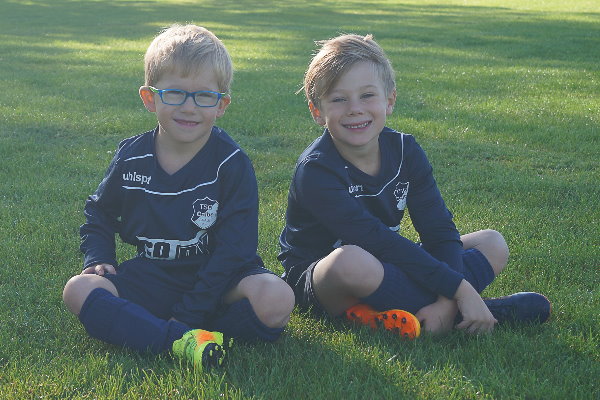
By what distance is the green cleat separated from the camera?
2.99 metres

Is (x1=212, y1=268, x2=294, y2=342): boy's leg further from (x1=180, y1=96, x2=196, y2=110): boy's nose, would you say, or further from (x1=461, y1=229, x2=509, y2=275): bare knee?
(x1=461, y1=229, x2=509, y2=275): bare knee

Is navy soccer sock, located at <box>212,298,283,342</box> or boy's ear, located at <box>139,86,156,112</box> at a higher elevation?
boy's ear, located at <box>139,86,156,112</box>

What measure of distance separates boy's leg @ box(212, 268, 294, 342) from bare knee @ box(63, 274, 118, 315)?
1.71ft

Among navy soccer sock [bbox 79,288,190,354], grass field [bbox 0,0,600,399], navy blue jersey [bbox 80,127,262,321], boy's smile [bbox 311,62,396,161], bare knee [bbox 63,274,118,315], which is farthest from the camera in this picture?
boy's smile [bbox 311,62,396,161]

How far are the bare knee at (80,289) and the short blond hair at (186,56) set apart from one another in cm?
85

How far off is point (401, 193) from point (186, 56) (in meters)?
1.13

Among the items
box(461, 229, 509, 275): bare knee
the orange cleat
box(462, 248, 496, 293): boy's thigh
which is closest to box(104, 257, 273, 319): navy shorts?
the orange cleat

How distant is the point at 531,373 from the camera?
294cm

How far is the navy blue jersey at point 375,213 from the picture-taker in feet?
11.3

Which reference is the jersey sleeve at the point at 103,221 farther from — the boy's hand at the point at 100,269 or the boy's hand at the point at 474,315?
the boy's hand at the point at 474,315

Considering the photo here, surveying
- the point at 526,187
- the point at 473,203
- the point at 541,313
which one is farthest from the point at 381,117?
the point at 526,187

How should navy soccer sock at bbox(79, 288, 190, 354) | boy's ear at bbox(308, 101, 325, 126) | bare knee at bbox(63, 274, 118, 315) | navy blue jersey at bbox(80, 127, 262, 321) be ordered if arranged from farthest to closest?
boy's ear at bbox(308, 101, 325, 126)
navy blue jersey at bbox(80, 127, 262, 321)
bare knee at bbox(63, 274, 118, 315)
navy soccer sock at bbox(79, 288, 190, 354)

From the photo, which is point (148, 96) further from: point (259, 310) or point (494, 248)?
point (494, 248)

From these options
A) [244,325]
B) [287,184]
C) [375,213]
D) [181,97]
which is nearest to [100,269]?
[244,325]
